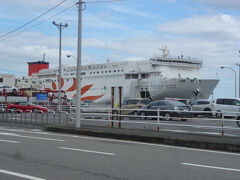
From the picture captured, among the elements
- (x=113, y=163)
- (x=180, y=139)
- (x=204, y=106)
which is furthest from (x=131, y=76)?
(x=113, y=163)

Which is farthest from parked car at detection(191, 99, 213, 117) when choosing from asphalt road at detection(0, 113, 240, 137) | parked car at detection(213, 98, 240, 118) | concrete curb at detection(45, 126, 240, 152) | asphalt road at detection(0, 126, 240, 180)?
asphalt road at detection(0, 126, 240, 180)

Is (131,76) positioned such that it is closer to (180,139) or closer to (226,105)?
(226,105)

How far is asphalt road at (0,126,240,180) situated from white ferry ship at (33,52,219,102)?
155ft

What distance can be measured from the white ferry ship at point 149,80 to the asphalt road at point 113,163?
47.2m

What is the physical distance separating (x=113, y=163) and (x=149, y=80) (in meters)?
51.6

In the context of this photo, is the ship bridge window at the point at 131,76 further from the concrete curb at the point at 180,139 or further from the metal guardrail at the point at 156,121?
the concrete curb at the point at 180,139

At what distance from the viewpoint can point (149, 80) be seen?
196ft

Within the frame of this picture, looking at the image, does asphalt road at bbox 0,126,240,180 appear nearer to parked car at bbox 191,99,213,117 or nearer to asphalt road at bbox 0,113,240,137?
asphalt road at bbox 0,113,240,137

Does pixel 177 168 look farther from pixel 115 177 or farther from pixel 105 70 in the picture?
pixel 105 70

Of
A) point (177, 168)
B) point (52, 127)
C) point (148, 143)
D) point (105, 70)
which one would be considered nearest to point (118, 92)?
point (52, 127)

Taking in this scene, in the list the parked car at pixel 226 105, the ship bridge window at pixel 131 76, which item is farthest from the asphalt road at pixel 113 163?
the ship bridge window at pixel 131 76

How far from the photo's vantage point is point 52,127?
18.4 metres

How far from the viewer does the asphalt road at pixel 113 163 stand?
6975mm

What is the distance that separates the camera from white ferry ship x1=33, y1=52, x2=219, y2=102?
58.2m
